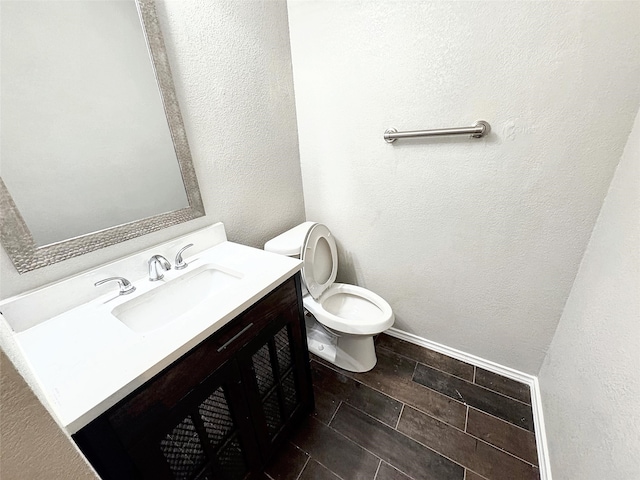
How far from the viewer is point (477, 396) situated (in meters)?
1.38

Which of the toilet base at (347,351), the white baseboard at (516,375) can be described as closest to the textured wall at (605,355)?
the white baseboard at (516,375)

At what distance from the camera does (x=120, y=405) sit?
595 mm

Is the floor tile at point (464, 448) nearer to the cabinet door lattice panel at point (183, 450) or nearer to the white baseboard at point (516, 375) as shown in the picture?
the white baseboard at point (516, 375)

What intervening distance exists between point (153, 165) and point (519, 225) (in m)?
1.53

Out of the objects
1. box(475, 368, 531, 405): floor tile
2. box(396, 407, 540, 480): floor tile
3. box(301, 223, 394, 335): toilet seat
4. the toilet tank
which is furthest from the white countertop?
box(475, 368, 531, 405): floor tile

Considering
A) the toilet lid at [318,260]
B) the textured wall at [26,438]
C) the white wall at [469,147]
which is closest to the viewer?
the textured wall at [26,438]

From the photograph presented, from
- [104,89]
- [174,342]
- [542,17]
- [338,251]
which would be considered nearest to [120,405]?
[174,342]

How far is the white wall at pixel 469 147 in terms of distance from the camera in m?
0.93

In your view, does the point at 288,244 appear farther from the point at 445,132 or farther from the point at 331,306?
the point at 445,132

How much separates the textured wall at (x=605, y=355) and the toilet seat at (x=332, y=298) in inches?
27.3

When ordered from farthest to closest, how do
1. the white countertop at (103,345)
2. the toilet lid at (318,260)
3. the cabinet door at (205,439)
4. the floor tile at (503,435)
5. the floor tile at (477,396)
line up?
the toilet lid at (318,260), the floor tile at (477,396), the floor tile at (503,435), the cabinet door at (205,439), the white countertop at (103,345)

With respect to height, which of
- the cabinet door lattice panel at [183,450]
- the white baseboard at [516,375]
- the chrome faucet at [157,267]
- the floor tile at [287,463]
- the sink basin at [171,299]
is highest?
the chrome faucet at [157,267]

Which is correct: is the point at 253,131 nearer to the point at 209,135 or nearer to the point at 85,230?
the point at 209,135

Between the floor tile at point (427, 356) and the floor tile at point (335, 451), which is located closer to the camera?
the floor tile at point (335, 451)
